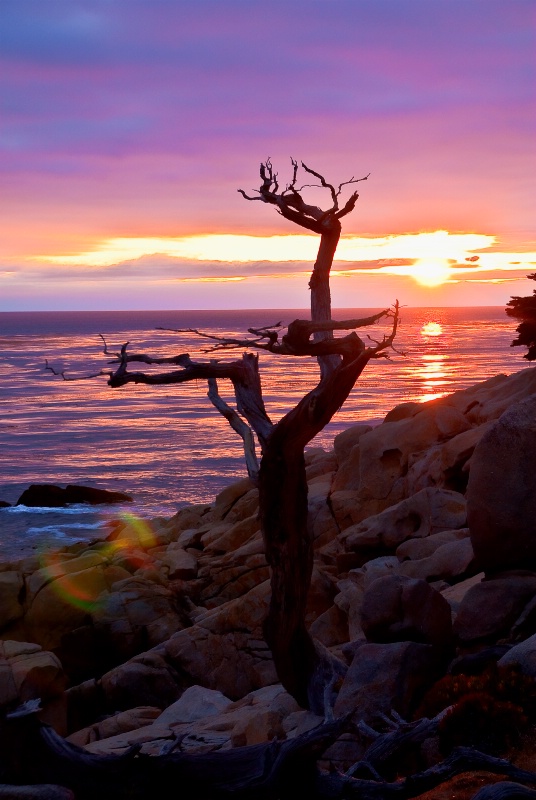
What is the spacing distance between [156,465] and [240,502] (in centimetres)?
1784

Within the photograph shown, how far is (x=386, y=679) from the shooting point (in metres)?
10.6

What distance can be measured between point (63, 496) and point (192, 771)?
31.3 m

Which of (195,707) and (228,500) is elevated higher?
(228,500)

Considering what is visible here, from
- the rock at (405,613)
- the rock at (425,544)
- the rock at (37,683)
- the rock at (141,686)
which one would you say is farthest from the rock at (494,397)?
the rock at (37,683)

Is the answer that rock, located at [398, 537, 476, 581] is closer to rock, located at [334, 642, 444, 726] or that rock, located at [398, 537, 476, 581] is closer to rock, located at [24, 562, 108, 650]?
rock, located at [334, 642, 444, 726]

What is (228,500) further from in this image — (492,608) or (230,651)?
(492,608)

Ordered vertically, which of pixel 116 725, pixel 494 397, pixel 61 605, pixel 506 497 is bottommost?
pixel 116 725

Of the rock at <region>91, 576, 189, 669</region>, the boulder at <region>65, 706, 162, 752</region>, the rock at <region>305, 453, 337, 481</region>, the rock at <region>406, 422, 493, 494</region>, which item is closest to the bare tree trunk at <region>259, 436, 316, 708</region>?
the boulder at <region>65, 706, 162, 752</region>

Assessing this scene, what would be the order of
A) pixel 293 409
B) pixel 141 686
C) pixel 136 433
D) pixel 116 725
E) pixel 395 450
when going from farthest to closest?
pixel 136 433
pixel 395 450
pixel 141 686
pixel 116 725
pixel 293 409

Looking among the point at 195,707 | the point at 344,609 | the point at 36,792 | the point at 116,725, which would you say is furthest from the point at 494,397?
the point at 36,792

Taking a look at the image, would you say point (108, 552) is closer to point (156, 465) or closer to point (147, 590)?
point (147, 590)

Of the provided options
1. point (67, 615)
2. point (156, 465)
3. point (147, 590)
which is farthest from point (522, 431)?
point (156, 465)

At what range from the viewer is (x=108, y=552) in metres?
26.1

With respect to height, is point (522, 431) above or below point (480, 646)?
above
